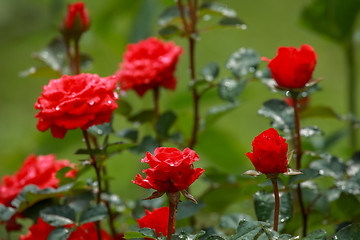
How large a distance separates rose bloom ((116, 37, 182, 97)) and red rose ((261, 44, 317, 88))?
21 centimetres

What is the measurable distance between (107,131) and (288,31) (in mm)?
1497

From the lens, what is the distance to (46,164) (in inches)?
25.7

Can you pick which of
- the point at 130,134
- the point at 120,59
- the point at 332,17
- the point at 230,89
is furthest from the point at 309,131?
the point at 120,59

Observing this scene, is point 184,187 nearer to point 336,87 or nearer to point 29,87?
point 336,87

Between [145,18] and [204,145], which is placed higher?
[145,18]

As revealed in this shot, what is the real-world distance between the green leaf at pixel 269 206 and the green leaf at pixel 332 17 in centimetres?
46

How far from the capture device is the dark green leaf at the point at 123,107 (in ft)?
2.25

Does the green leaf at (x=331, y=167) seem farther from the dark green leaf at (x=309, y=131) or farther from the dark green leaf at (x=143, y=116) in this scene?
the dark green leaf at (x=143, y=116)

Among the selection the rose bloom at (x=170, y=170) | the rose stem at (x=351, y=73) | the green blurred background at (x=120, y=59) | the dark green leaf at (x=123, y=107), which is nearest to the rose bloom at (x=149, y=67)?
the dark green leaf at (x=123, y=107)

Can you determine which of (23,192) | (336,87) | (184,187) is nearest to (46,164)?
(23,192)

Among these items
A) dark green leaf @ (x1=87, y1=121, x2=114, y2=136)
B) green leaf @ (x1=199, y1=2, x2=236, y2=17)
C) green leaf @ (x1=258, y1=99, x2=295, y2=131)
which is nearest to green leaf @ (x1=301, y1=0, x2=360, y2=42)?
green leaf @ (x1=199, y1=2, x2=236, y2=17)

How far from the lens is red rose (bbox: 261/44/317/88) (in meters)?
0.51

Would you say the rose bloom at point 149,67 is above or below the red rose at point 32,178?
above

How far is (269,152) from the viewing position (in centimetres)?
44
